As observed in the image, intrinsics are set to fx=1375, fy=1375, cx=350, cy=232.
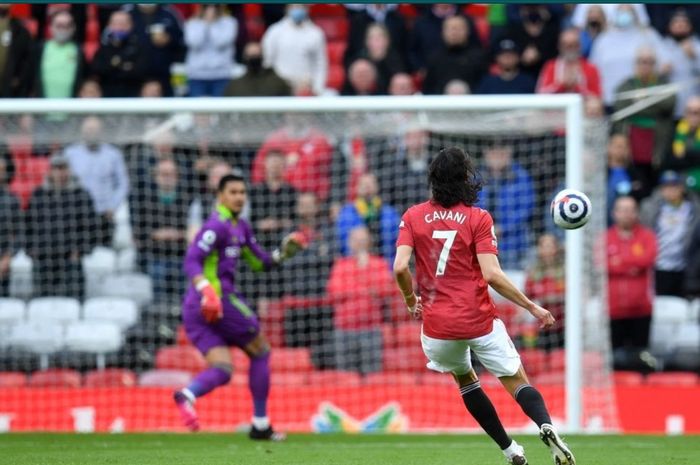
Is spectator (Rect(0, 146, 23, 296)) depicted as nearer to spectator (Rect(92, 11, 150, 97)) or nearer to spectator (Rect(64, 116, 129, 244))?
spectator (Rect(64, 116, 129, 244))

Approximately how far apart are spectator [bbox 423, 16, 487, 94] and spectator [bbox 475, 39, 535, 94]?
22 cm

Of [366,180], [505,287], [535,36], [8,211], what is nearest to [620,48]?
[535,36]

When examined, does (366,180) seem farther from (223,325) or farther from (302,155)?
(223,325)

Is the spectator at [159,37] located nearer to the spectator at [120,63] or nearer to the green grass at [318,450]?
the spectator at [120,63]

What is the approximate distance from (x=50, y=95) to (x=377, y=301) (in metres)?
5.39

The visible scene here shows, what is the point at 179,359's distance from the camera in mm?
14320

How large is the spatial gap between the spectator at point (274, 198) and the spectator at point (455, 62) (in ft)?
9.81

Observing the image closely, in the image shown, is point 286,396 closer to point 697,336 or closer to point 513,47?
point 697,336

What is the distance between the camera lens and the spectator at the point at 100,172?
48.0 ft

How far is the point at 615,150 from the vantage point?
15492 millimetres

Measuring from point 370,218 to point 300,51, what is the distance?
3.73 meters

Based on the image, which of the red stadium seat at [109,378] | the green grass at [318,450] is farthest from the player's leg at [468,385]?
the red stadium seat at [109,378]

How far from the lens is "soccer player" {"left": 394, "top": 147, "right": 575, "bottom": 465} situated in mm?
8195

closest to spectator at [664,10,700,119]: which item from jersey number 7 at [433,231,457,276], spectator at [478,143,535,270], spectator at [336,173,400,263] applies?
spectator at [478,143,535,270]
